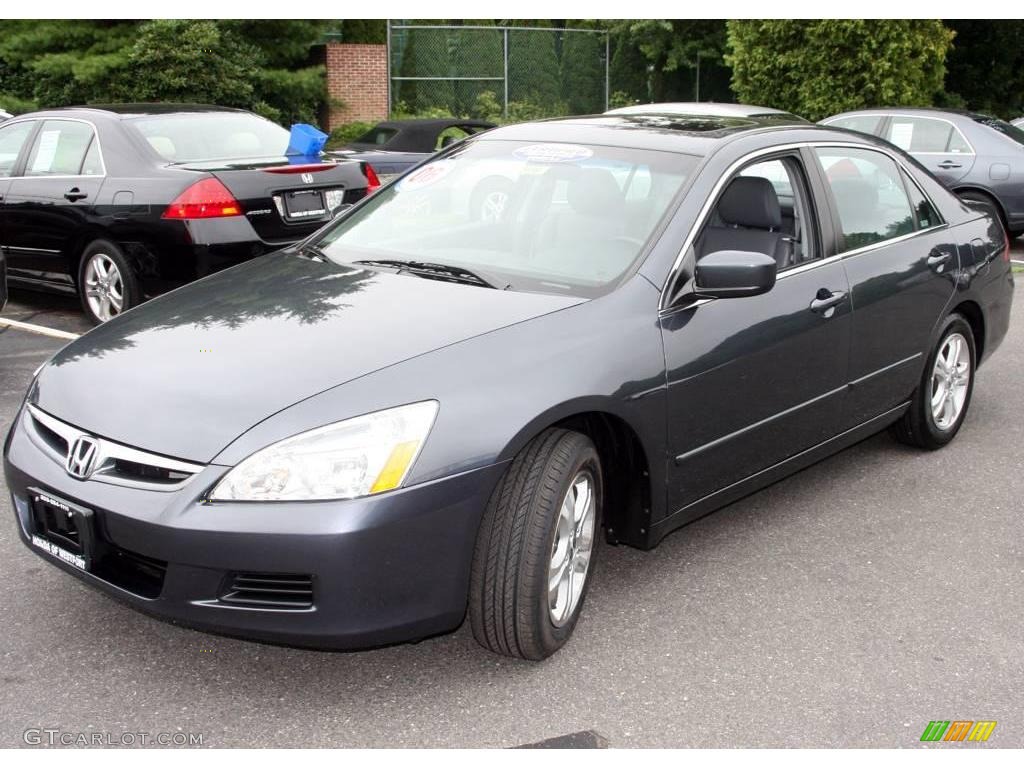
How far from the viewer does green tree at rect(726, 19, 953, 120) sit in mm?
19734

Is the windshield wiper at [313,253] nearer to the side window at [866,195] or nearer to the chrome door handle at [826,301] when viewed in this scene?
the chrome door handle at [826,301]

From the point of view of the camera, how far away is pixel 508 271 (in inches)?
163

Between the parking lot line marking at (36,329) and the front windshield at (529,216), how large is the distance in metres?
3.82

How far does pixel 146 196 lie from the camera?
7.54m

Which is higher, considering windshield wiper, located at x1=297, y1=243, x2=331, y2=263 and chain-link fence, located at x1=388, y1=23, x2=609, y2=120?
chain-link fence, located at x1=388, y1=23, x2=609, y2=120

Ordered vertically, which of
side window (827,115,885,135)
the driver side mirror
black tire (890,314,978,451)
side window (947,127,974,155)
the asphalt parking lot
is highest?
side window (827,115,885,135)

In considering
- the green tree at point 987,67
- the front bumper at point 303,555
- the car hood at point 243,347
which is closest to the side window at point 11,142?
the car hood at point 243,347

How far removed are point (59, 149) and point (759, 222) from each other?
5629mm

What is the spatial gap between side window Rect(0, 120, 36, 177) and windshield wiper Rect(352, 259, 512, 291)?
17.6ft

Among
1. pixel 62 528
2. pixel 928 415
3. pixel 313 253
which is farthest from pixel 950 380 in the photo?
pixel 62 528

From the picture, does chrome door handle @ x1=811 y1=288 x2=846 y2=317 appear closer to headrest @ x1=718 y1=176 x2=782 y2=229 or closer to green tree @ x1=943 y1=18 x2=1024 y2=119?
headrest @ x1=718 y1=176 x2=782 y2=229

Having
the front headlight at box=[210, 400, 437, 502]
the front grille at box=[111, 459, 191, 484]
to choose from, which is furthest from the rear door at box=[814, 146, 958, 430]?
the front grille at box=[111, 459, 191, 484]

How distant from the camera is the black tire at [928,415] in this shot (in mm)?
5535

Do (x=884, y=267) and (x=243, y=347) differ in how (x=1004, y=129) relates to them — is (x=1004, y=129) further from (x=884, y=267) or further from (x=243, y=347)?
(x=243, y=347)
